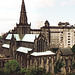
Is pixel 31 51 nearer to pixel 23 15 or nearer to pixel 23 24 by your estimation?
pixel 23 24

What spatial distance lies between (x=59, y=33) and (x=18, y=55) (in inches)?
2831

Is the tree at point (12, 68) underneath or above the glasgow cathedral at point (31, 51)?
underneath

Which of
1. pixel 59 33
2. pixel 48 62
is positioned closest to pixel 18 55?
pixel 48 62

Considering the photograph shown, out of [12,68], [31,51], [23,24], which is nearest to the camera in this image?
[12,68]

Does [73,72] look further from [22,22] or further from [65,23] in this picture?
[65,23]

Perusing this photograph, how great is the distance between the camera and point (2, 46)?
102 metres

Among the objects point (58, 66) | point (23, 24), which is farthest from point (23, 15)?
point (58, 66)

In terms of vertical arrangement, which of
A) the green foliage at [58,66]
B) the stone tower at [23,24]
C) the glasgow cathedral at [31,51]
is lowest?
the green foliage at [58,66]

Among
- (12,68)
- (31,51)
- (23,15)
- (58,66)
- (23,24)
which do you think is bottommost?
(58,66)

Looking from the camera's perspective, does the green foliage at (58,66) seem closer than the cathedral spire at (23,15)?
Yes

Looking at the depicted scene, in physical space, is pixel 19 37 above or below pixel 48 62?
above

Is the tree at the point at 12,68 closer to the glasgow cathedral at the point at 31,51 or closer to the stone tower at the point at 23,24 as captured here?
the glasgow cathedral at the point at 31,51

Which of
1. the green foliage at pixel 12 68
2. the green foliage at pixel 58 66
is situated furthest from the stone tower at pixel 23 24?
the green foliage at pixel 58 66

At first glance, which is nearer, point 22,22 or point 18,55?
point 18,55
